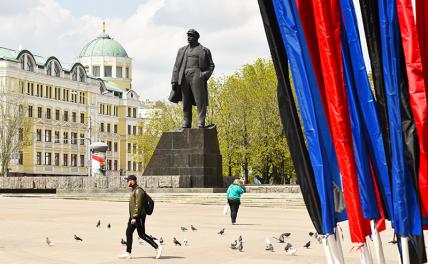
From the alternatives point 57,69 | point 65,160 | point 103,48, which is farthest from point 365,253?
point 103,48

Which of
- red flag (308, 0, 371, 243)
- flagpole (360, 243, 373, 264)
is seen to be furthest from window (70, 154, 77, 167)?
red flag (308, 0, 371, 243)

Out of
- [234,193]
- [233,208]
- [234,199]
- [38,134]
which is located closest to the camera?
[233,208]

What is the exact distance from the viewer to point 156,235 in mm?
17047

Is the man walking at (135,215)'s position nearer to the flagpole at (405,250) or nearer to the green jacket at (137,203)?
the green jacket at (137,203)

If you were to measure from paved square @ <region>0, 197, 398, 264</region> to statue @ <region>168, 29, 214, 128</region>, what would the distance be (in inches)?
252

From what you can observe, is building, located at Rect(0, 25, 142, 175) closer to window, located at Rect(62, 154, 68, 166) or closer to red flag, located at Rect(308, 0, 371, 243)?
window, located at Rect(62, 154, 68, 166)

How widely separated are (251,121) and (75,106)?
146ft

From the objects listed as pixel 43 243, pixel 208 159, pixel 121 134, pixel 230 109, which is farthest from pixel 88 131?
pixel 43 243

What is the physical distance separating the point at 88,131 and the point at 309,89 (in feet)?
319

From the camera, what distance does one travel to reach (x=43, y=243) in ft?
50.3

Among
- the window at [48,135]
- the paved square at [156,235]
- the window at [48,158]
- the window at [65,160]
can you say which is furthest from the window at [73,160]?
the paved square at [156,235]

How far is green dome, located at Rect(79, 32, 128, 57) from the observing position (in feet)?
391

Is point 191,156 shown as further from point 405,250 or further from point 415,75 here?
point 415,75

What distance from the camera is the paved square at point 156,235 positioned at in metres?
12.9
